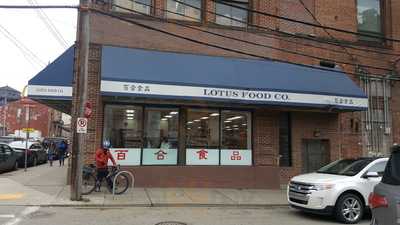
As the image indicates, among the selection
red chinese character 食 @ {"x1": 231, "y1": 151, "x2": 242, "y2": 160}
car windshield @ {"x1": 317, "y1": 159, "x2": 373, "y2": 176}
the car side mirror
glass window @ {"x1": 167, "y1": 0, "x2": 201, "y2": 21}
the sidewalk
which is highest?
glass window @ {"x1": 167, "y1": 0, "x2": 201, "y2": 21}

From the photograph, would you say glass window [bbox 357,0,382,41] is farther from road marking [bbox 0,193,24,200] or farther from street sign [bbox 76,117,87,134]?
road marking [bbox 0,193,24,200]

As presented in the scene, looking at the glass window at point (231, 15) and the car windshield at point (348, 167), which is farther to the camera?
the glass window at point (231, 15)

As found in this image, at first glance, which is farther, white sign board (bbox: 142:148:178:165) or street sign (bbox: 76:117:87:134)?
white sign board (bbox: 142:148:178:165)

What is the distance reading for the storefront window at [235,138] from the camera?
1850 cm

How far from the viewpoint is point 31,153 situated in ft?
94.9

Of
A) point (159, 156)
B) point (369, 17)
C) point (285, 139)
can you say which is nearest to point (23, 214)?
point (159, 156)

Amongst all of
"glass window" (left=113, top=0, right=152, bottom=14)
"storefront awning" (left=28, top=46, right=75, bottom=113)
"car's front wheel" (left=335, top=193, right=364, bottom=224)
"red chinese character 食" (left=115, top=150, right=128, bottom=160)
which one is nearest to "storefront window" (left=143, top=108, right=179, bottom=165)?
"red chinese character 食" (left=115, top=150, right=128, bottom=160)

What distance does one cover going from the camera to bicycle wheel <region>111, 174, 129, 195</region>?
15381 millimetres

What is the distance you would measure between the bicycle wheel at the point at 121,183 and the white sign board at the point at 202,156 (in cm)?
307

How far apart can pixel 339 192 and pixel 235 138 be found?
7519 millimetres

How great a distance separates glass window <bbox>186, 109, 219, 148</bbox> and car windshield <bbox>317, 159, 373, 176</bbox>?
234 inches

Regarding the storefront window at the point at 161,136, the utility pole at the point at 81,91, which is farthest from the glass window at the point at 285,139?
the utility pole at the point at 81,91

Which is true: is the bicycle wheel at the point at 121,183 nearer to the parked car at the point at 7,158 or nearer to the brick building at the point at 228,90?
the brick building at the point at 228,90

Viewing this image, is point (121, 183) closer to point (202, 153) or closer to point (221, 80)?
point (202, 153)
